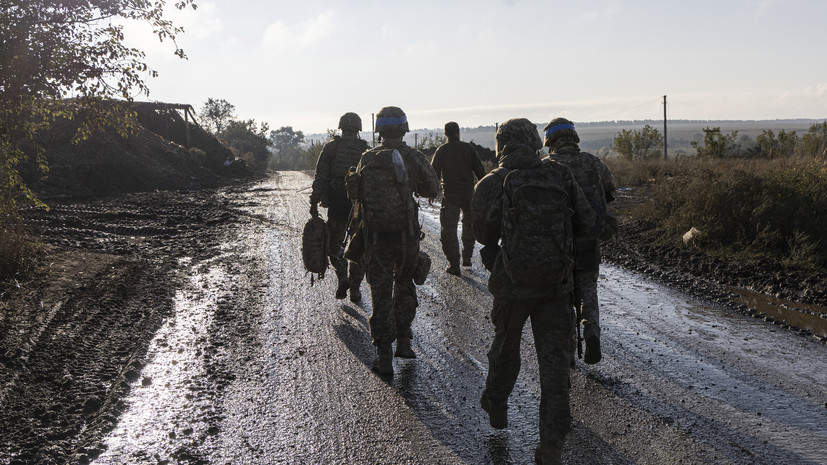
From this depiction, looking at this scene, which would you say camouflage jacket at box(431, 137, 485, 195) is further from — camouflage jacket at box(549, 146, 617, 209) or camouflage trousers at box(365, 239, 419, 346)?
camouflage jacket at box(549, 146, 617, 209)

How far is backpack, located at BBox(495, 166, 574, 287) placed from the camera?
12.2 feet

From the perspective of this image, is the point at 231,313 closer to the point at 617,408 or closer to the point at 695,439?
the point at 617,408

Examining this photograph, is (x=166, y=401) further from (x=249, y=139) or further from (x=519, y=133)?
(x=249, y=139)

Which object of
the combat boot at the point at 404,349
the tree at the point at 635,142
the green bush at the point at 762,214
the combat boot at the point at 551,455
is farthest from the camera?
the tree at the point at 635,142

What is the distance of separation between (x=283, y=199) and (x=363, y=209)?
16851 millimetres

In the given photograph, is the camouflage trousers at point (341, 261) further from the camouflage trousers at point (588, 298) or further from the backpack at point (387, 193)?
the camouflage trousers at point (588, 298)

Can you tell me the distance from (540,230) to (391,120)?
2357 mm

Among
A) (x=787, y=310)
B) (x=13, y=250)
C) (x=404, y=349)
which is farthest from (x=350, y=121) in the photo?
(x=787, y=310)

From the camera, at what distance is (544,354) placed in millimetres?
3820

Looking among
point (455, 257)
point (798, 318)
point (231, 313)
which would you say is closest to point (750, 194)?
point (798, 318)

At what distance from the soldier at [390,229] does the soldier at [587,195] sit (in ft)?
4.16

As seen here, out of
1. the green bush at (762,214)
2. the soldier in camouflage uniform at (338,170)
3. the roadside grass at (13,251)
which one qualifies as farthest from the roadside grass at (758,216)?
the roadside grass at (13,251)

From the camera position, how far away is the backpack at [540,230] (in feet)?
12.2

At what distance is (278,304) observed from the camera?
7.81 metres
